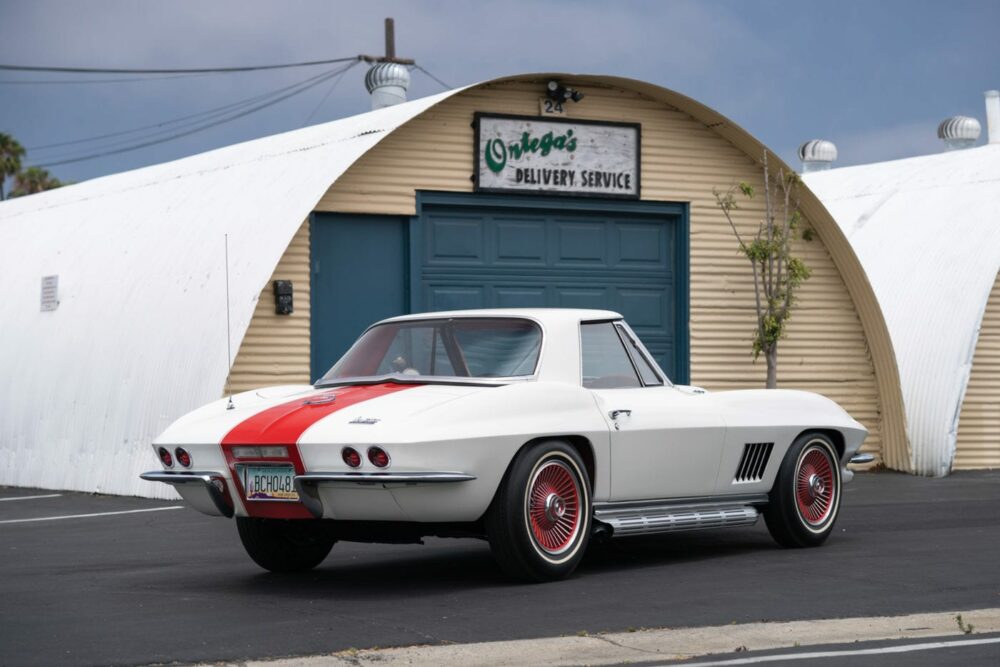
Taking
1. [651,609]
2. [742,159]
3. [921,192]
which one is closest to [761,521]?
[651,609]

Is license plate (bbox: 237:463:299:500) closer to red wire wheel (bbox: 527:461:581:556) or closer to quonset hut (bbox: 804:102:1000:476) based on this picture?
red wire wheel (bbox: 527:461:581:556)

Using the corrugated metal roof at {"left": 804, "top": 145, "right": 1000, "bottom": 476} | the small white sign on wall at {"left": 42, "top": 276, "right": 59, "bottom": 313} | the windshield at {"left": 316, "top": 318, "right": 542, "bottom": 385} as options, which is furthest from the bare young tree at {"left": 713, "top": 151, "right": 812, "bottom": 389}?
the windshield at {"left": 316, "top": 318, "right": 542, "bottom": 385}

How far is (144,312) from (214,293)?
4.32 ft

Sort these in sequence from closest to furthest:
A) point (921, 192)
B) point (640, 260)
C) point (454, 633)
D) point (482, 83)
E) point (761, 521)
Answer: point (454, 633) < point (761, 521) < point (482, 83) < point (640, 260) < point (921, 192)

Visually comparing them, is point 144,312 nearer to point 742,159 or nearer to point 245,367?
point 245,367

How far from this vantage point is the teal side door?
55.1 ft

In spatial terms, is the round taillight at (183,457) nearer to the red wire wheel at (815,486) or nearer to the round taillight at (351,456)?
the round taillight at (351,456)

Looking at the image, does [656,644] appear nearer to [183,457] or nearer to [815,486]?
[183,457]

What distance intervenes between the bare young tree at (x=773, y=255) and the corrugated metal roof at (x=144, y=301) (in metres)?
4.29

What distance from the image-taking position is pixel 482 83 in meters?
17.4

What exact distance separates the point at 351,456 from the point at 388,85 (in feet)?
45.9

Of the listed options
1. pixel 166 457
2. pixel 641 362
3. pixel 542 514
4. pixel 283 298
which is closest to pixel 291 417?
pixel 166 457

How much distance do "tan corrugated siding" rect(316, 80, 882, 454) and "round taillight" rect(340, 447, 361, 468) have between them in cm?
961

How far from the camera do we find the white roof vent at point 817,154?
107 ft
